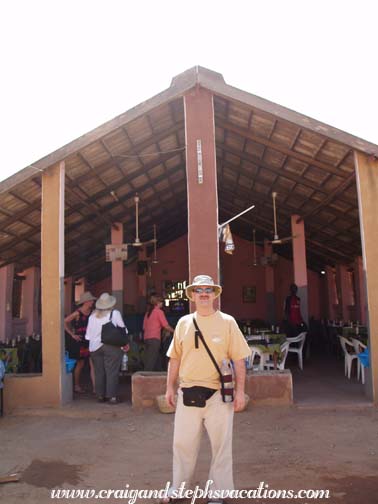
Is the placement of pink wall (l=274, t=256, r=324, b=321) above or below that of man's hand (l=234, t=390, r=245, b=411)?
above

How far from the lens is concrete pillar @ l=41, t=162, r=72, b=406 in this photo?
639 cm

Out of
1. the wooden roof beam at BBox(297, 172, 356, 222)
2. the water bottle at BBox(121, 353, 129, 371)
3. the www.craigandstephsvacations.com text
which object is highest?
the wooden roof beam at BBox(297, 172, 356, 222)

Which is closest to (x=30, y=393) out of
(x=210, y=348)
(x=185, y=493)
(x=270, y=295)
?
(x=185, y=493)

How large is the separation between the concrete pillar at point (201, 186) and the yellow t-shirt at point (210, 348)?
293 centimetres

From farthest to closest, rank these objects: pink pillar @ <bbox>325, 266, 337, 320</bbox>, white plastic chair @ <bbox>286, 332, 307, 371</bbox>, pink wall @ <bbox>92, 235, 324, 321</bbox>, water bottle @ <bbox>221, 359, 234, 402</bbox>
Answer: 1. pink wall @ <bbox>92, 235, 324, 321</bbox>
2. pink pillar @ <bbox>325, 266, 337, 320</bbox>
3. white plastic chair @ <bbox>286, 332, 307, 371</bbox>
4. water bottle @ <bbox>221, 359, 234, 402</bbox>

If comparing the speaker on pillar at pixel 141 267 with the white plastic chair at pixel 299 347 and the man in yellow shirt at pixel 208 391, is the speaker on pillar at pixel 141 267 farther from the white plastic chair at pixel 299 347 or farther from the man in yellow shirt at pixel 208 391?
the man in yellow shirt at pixel 208 391

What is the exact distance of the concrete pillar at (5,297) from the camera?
1046 centimetres

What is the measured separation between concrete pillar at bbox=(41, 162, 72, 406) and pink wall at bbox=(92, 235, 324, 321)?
10362 millimetres

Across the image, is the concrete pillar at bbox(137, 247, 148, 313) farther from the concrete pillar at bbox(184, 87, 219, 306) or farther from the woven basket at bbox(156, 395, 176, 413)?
the woven basket at bbox(156, 395, 176, 413)

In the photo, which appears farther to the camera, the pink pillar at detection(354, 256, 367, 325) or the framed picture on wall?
the framed picture on wall

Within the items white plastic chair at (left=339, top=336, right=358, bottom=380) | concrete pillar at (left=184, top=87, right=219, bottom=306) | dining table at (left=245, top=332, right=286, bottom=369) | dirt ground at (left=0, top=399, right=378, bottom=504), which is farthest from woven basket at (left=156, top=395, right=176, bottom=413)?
white plastic chair at (left=339, top=336, right=358, bottom=380)

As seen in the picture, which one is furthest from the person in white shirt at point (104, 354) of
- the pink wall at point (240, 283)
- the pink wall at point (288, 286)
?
the pink wall at point (288, 286)

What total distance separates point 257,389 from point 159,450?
1823 mm

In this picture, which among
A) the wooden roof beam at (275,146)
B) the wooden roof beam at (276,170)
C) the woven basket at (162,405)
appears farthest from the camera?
the wooden roof beam at (276,170)
